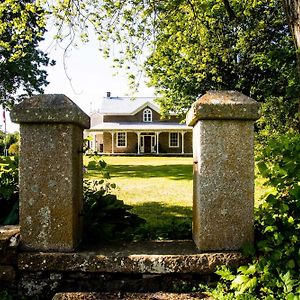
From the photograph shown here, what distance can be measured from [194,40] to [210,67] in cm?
598

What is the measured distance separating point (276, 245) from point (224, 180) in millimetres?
654

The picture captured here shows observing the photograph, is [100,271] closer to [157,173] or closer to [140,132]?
[157,173]

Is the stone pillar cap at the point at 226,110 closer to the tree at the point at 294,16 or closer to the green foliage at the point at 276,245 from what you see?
the green foliage at the point at 276,245

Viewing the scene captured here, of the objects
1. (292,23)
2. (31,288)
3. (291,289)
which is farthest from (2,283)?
(292,23)

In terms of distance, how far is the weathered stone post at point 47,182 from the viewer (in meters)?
3.08

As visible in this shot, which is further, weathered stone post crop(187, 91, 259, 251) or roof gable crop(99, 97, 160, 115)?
roof gable crop(99, 97, 160, 115)

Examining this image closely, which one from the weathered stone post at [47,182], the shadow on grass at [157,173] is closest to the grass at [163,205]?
the weathered stone post at [47,182]

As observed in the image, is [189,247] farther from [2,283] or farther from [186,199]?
[186,199]

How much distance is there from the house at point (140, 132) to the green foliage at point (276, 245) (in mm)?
34937

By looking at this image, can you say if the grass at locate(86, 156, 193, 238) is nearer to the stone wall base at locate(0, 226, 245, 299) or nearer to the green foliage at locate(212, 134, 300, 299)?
the stone wall base at locate(0, 226, 245, 299)

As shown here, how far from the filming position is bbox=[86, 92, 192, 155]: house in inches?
1540

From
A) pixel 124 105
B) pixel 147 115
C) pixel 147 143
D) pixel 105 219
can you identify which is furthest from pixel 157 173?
pixel 124 105

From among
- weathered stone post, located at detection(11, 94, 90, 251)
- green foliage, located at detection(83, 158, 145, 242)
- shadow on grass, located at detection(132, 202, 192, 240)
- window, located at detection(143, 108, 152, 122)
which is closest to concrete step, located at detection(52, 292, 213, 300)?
weathered stone post, located at detection(11, 94, 90, 251)

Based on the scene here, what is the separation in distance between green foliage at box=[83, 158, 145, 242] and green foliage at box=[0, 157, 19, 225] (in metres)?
0.72
